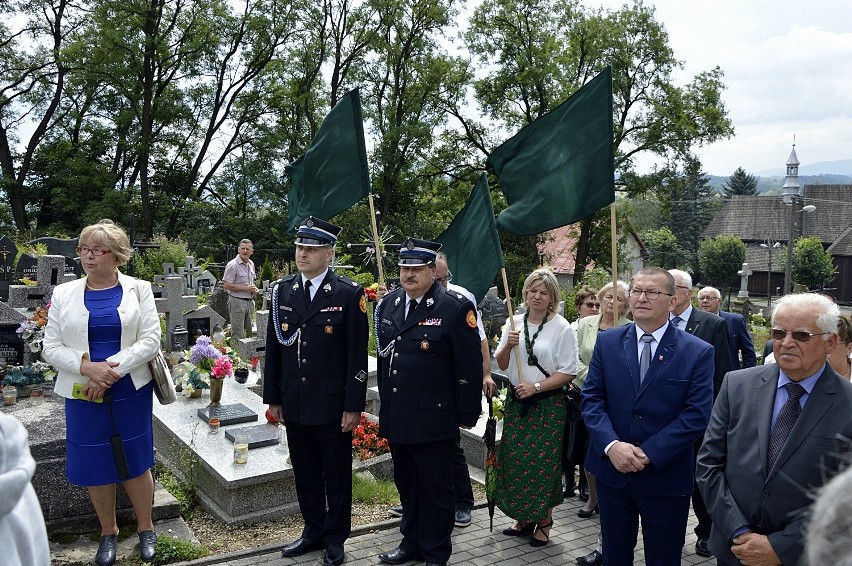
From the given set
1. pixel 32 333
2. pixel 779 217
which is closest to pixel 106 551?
pixel 32 333

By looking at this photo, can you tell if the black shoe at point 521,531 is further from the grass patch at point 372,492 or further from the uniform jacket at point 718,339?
the uniform jacket at point 718,339

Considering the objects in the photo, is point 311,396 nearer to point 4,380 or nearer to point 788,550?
point 788,550

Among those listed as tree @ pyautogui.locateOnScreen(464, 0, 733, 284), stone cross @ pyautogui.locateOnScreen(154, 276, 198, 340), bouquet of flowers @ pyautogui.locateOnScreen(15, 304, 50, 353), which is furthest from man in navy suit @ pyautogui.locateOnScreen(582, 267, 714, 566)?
tree @ pyautogui.locateOnScreen(464, 0, 733, 284)

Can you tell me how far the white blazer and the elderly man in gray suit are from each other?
11.1ft

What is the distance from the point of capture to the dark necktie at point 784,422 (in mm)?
3094

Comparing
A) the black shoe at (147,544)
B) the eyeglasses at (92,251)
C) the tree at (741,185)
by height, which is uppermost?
the tree at (741,185)

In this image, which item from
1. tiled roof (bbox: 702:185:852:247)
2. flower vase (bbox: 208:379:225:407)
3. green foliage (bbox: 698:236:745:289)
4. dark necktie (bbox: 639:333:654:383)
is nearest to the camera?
dark necktie (bbox: 639:333:654:383)

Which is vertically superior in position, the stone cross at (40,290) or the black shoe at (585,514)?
the stone cross at (40,290)

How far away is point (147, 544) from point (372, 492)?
6.05 feet

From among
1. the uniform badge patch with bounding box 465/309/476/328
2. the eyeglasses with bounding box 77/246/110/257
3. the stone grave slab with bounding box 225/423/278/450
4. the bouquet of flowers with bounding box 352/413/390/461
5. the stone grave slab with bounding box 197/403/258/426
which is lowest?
the bouquet of flowers with bounding box 352/413/390/461

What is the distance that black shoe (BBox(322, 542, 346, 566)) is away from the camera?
4711 mm

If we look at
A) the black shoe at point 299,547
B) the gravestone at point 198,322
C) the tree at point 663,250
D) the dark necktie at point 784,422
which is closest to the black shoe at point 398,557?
the black shoe at point 299,547

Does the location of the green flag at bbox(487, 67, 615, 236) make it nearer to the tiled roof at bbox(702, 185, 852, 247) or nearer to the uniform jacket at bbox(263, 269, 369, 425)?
the uniform jacket at bbox(263, 269, 369, 425)

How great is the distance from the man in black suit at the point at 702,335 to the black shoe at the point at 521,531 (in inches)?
46.3
